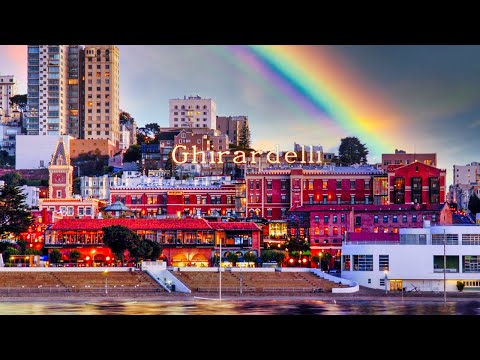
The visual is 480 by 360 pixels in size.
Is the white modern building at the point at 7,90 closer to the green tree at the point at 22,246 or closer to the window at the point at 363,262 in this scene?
the green tree at the point at 22,246

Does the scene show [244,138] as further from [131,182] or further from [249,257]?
[249,257]

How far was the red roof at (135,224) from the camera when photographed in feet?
231

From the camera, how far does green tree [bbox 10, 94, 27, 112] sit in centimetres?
14225

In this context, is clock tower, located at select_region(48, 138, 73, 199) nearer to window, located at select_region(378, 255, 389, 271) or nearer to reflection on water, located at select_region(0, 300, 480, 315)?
window, located at select_region(378, 255, 389, 271)

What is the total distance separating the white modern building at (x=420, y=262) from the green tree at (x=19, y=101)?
89.4m

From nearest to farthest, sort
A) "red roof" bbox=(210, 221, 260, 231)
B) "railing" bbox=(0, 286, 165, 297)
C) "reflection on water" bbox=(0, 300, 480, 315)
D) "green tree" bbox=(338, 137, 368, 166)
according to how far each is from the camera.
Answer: "reflection on water" bbox=(0, 300, 480, 315), "railing" bbox=(0, 286, 165, 297), "red roof" bbox=(210, 221, 260, 231), "green tree" bbox=(338, 137, 368, 166)

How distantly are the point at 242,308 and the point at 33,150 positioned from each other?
72.7 meters

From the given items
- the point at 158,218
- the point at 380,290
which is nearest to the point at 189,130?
the point at 158,218

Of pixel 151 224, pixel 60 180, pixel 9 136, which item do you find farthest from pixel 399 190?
pixel 9 136

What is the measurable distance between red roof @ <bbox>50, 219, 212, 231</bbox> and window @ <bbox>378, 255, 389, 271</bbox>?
561 inches

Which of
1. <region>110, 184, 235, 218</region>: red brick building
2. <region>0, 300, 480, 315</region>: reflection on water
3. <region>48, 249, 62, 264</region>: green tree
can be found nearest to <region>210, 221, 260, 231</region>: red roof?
Result: <region>48, 249, 62, 264</region>: green tree

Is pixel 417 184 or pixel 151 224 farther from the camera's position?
pixel 417 184

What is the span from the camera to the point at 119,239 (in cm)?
6394
